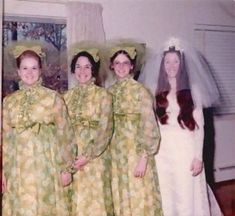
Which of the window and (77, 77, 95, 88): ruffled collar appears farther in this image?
the window

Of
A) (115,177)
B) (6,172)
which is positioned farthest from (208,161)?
(6,172)

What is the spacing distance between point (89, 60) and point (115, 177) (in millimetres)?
322

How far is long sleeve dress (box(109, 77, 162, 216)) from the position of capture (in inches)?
46.8

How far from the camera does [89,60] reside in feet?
3.80

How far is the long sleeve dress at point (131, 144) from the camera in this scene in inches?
46.8

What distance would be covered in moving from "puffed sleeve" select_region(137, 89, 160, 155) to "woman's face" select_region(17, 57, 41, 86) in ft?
0.97

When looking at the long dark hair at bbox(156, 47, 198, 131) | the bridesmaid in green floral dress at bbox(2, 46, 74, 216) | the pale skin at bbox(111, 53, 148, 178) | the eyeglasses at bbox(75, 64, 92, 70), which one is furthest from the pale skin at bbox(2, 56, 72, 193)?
the long dark hair at bbox(156, 47, 198, 131)

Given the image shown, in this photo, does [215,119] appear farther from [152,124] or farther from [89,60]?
[89,60]

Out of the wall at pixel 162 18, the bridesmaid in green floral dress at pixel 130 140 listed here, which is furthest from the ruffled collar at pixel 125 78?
the wall at pixel 162 18

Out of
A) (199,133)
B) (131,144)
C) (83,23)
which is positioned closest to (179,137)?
(199,133)

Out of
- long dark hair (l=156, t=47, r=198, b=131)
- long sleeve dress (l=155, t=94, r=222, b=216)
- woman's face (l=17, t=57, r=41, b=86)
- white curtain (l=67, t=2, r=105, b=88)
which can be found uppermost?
white curtain (l=67, t=2, r=105, b=88)

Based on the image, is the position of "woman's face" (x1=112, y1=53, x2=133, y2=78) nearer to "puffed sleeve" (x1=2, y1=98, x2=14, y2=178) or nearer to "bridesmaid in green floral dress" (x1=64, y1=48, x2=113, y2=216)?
"bridesmaid in green floral dress" (x1=64, y1=48, x2=113, y2=216)

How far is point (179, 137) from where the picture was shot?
1.29 meters

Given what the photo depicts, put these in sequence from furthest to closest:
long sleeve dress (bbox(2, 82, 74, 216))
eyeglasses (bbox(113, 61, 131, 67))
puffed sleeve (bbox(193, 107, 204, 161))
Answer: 1. puffed sleeve (bbox(193, 107, 204, 161))
2. eyeglasses (bbox(113, 61, 131, 67))
3. long sleeve dress (bbox(2, 82, 74, 216))
